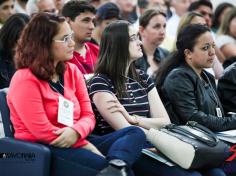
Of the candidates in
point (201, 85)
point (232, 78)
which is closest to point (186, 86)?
point (201, 85)

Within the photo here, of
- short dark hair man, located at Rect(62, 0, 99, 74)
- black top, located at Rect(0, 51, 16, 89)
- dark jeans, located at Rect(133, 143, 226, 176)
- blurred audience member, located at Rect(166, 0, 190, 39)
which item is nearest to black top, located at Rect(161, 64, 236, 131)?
dark jeans, located at Rect(133, 143, 226, 176)

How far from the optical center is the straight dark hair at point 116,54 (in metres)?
3.73

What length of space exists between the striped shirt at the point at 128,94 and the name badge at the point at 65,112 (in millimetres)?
341

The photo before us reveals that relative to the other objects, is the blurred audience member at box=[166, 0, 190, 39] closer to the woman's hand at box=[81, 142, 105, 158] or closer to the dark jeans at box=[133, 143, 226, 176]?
the dark jeans at box=[133, 143, 226, 176]

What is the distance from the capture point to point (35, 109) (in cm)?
320

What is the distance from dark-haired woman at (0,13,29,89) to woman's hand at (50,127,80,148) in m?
1.14

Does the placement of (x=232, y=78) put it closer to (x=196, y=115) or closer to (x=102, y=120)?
(x=196, y=115)

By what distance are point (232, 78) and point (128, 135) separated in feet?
4.02

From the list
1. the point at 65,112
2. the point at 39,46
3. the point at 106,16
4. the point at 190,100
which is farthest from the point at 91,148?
the point at 106,16

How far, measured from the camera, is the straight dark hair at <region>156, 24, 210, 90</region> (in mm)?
4113

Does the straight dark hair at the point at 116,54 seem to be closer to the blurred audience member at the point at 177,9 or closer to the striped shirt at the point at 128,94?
the striped shirt at the point at 128,94

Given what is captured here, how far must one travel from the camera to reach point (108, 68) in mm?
3744

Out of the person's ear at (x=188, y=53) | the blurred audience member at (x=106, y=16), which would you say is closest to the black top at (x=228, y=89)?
the person's ear at (x=188, y=53)

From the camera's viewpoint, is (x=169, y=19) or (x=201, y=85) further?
(x=169, y=19)
